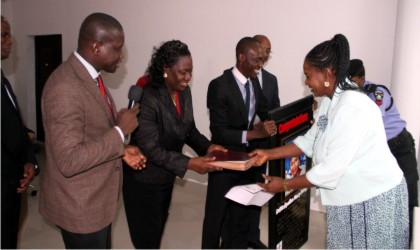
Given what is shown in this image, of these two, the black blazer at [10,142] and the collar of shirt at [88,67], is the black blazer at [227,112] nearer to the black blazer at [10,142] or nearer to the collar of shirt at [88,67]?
the collar of shirt at [88,67]

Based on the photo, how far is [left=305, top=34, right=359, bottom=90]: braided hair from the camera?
69.7 inches

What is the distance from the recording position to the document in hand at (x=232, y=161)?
7.15ft

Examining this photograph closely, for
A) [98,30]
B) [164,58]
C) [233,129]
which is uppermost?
[98,30]

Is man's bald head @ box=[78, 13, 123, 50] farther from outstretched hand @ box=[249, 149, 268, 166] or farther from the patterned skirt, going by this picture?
the patterned skirt

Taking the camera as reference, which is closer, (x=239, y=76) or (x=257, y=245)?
(x=239, y=76)

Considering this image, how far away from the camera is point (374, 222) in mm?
1809

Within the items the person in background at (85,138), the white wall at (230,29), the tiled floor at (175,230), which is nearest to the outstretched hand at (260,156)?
the person in background at (85,138)

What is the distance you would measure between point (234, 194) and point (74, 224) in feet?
2.96

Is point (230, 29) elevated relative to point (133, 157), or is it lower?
elevated

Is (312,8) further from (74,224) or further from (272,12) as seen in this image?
(74,224)

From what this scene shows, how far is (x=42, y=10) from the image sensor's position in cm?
703

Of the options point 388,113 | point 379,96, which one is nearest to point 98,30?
point 379,96

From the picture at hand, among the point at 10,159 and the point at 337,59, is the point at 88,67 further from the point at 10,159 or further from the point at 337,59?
the point at 337,59

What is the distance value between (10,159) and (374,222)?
78.6 inches
